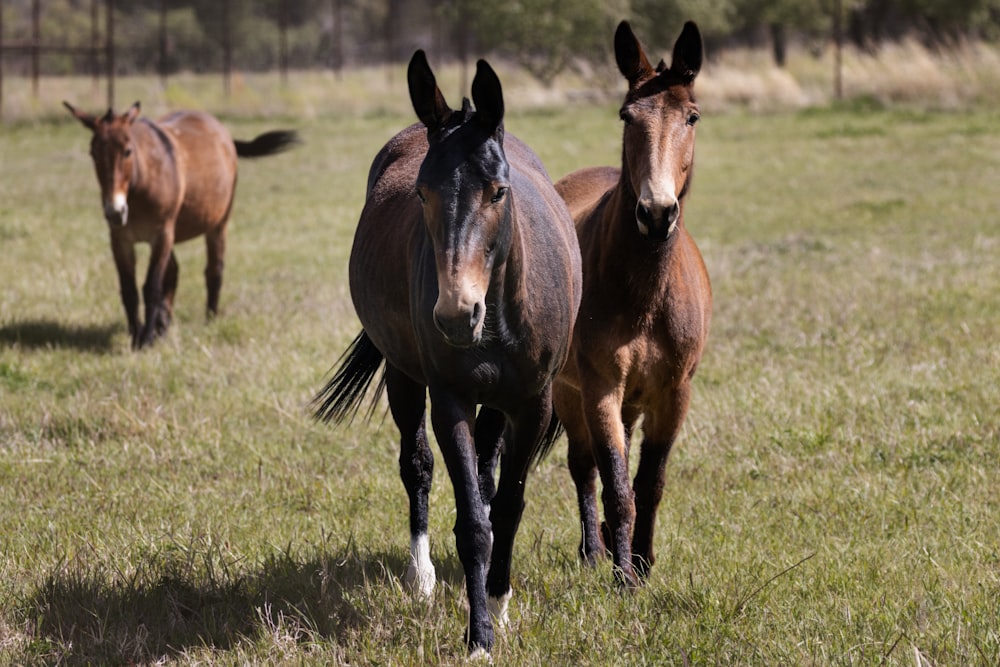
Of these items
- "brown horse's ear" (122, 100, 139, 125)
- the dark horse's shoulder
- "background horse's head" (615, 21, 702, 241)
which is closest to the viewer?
"background horse's head" (615, 21, 702, 241)

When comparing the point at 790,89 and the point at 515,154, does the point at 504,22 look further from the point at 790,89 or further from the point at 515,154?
the point at 515,154

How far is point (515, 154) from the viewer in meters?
4.55

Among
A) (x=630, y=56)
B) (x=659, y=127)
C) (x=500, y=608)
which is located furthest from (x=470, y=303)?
(x=630, y=56)

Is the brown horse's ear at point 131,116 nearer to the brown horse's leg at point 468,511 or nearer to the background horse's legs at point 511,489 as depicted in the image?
the background horse's legs at point 511,489

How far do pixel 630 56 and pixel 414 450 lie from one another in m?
1.73

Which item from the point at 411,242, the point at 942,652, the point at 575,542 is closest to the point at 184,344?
the point at 575,542

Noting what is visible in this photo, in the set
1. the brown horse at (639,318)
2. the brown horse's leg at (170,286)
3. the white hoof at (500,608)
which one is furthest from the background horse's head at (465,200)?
the brown horse's leg at (170,286)

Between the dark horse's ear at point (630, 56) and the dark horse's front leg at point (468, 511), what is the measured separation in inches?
64.2

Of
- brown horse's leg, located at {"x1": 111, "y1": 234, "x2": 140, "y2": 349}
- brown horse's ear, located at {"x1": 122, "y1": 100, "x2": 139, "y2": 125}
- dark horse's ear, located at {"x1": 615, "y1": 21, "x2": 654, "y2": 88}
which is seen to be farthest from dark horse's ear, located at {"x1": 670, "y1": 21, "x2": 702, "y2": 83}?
brown horse's ear, located at {"x1": 122, "y1": 100, "x2": 139, "y2": 125}

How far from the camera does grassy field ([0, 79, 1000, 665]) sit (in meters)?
3.77

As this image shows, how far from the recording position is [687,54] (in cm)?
439

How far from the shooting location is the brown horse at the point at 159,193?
8.98 metres

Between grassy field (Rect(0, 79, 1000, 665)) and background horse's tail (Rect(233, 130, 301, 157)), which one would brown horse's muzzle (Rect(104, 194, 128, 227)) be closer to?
grassy field (Rect(0, 79, 1000, 665))

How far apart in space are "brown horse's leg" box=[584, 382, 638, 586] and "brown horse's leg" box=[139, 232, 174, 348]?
5.34m
